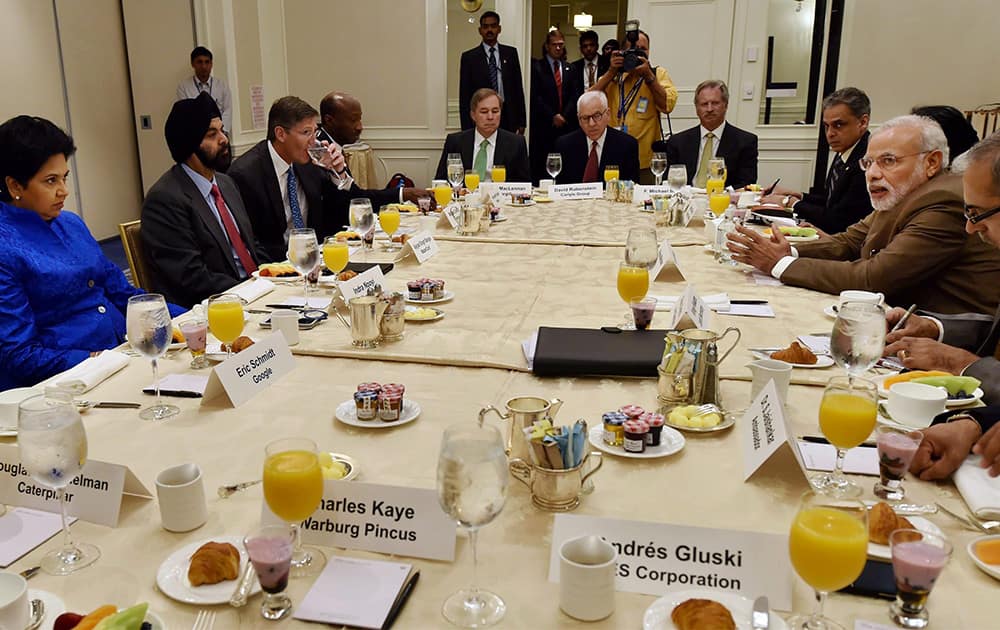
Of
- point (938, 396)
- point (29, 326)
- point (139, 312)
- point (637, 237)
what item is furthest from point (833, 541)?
point (29, 326)

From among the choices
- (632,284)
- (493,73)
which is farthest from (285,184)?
(493,73)

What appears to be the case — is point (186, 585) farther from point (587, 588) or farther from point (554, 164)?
point (554, 164)

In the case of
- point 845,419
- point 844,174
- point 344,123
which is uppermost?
point 344,123

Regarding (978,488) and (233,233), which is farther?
(233,233)

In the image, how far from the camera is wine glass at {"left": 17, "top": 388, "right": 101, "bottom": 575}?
1.01 m

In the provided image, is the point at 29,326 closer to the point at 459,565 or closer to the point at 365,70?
the point at 459,565

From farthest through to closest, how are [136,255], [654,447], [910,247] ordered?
[136,255]
[910,247]
[654,447]

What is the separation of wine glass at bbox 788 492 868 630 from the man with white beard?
1639 millimetres

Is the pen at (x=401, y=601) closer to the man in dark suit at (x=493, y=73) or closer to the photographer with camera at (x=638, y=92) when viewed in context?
the photographer with camera at (x=638, y=92)

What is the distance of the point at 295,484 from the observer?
97cm

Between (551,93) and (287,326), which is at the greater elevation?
(551,93)

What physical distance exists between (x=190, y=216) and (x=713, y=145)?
3542 mm

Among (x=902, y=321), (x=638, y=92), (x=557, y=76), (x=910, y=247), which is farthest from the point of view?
(x=557, y=76)

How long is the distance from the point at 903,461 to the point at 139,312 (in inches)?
53.5
